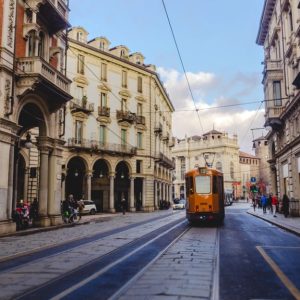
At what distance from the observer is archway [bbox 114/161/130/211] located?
4847 centimetres

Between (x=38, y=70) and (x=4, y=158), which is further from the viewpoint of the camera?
(x=38, y=70)

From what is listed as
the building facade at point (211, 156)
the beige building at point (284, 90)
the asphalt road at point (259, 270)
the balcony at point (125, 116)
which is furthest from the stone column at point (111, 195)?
the building facade at point (211, 156)

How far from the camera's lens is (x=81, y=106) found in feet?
141

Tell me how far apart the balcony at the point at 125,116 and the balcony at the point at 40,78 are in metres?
25.5

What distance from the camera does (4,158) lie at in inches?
691

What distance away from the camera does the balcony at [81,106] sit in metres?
42.2

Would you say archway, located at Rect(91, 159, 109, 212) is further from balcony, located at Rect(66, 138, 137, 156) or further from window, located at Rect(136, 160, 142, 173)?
window, located at Rect(136, 160, 142, 173)

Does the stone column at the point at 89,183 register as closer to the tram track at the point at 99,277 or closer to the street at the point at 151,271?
the street at the point at 151,271

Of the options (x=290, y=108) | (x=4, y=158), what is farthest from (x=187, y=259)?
(x=290, y=108)

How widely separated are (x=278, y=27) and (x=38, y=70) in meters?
23.9

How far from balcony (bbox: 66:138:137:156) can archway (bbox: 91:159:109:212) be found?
69.5 inches

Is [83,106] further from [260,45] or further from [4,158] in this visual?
[4,158]

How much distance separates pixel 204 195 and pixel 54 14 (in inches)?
491

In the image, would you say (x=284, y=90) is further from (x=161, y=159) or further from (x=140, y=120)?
(x=161, y=159)
